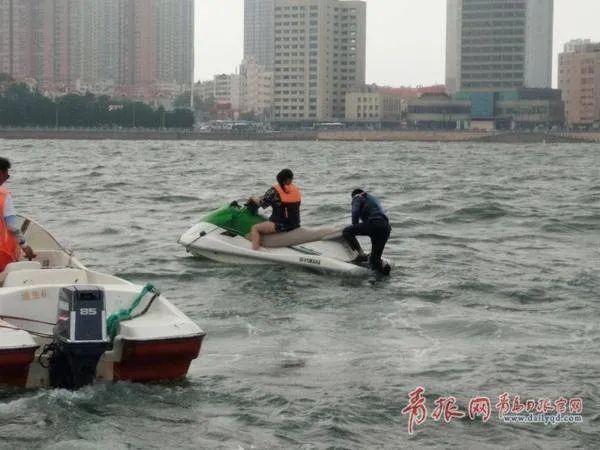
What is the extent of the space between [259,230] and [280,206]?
627 mm

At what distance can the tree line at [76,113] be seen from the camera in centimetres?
14425

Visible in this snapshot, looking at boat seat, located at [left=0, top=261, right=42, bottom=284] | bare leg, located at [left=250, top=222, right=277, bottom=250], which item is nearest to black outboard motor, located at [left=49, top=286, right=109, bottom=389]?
boat seat, located at [left=0, top=261, right=42, bottom=284]

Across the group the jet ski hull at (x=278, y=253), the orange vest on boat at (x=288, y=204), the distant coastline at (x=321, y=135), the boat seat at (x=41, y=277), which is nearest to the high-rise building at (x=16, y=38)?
the distant coastline at (x=321, y=135)

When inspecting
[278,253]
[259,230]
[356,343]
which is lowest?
[356,343]

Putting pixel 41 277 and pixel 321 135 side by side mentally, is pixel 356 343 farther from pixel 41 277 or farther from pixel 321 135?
pixel 321 135

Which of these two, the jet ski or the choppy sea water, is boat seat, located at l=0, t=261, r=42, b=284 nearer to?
the choppy sea water

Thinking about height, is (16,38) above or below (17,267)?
above

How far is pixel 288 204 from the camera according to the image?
56.7ft

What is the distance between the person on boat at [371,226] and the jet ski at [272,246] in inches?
6.3

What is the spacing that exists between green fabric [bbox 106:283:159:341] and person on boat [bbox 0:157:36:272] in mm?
1492

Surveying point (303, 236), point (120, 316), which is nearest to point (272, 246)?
point (303, 236)

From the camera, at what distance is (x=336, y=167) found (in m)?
66.8

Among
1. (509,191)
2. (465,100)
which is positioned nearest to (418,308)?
(509,191)

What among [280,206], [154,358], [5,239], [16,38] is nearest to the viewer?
[154,358]
